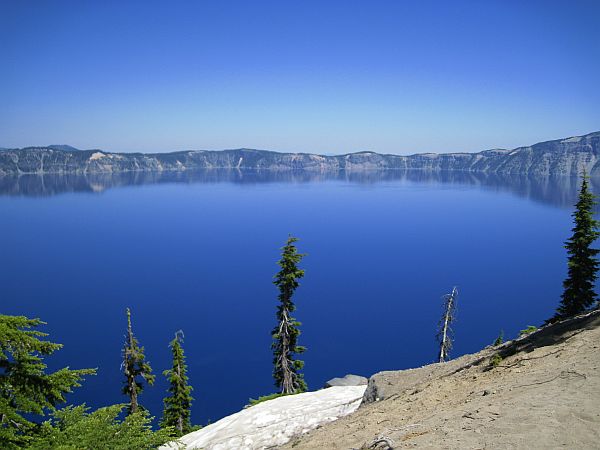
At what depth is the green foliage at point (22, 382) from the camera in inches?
364

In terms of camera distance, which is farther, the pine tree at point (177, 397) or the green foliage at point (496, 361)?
the pine tree at point (177, 397)

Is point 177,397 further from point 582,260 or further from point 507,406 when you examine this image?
point 582,260

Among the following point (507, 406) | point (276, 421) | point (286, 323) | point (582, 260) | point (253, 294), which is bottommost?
point (253, 294)

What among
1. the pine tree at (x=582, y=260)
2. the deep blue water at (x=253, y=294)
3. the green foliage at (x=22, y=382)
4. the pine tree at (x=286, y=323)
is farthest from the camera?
the deep blue water at (x=253, y=294)

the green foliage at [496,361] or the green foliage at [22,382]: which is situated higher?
the green foliage at [22,382]

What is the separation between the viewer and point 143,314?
244 ft

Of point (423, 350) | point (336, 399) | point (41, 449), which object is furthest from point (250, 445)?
point (423, 350)

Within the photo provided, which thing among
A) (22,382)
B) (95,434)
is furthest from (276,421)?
(22,382)

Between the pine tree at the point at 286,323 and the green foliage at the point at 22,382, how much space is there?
20606 mm

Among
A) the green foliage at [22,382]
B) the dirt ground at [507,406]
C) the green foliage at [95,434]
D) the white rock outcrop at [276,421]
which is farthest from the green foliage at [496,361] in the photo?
the green foliage at [22,382]

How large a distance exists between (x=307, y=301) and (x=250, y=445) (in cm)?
6641

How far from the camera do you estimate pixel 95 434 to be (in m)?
9.94

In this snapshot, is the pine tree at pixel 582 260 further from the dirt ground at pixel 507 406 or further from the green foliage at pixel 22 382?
the green foliage at pixel 22 382

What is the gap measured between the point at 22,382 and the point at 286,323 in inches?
884
